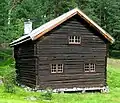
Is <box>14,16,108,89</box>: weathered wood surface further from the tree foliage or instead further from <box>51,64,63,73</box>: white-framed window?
the tree foliage

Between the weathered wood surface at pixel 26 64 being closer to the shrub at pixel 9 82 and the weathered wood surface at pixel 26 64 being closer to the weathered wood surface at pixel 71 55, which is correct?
the shrub at pixel 9 82

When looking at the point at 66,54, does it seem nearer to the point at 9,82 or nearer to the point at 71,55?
the point at 71,55

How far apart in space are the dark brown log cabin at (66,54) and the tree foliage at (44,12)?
1813 cm

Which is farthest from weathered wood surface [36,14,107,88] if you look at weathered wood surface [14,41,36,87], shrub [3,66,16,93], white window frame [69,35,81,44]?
shrub [3,66,16,93]

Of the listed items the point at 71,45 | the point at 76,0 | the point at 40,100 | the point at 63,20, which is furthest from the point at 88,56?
the point at 76,0

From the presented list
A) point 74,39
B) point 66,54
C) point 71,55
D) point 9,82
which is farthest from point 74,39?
point 9,82

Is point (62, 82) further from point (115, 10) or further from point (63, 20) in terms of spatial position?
point (115, 10)

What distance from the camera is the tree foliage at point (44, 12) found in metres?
57.3

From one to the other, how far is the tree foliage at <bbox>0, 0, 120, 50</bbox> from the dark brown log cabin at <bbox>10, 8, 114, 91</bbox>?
1813 cm

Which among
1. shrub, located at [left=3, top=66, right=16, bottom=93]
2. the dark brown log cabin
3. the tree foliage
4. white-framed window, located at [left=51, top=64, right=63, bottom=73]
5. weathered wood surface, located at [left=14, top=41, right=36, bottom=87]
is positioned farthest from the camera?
the tree foliage

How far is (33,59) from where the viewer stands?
121ft

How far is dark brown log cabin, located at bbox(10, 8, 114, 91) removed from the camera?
36000 millimetres

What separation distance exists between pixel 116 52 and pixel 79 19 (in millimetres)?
45858

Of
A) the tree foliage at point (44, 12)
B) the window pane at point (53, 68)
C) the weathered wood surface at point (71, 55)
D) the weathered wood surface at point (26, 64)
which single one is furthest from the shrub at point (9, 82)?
the tree foliage at point (44, 12)
